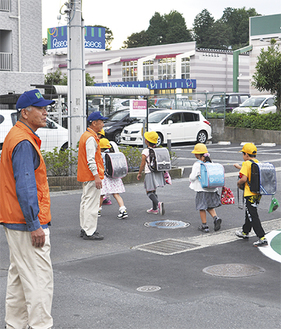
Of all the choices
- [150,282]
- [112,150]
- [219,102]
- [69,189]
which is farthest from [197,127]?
[150,282]

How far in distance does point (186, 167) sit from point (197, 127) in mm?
9270

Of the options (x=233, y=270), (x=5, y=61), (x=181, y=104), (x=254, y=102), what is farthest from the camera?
(x=254, y=102)

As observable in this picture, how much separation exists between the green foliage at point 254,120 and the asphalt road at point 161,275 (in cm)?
1742

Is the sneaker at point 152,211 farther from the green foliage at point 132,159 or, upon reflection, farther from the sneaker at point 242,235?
the green foliage at point 132,159

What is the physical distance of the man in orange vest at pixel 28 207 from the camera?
3.78 m

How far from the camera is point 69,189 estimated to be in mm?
12875

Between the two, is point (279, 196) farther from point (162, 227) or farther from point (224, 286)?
point (224, 286)

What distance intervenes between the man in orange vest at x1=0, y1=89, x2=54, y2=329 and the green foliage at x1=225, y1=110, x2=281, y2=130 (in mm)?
23651

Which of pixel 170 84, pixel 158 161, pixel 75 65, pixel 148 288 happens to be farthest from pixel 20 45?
pixel 170 84

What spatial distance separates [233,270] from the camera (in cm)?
619

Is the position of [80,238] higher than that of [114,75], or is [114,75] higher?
[114,75]

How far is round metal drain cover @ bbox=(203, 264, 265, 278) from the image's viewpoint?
602cm

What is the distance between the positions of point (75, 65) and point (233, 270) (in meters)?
8.46

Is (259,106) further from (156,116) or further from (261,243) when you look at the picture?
(261,243)
